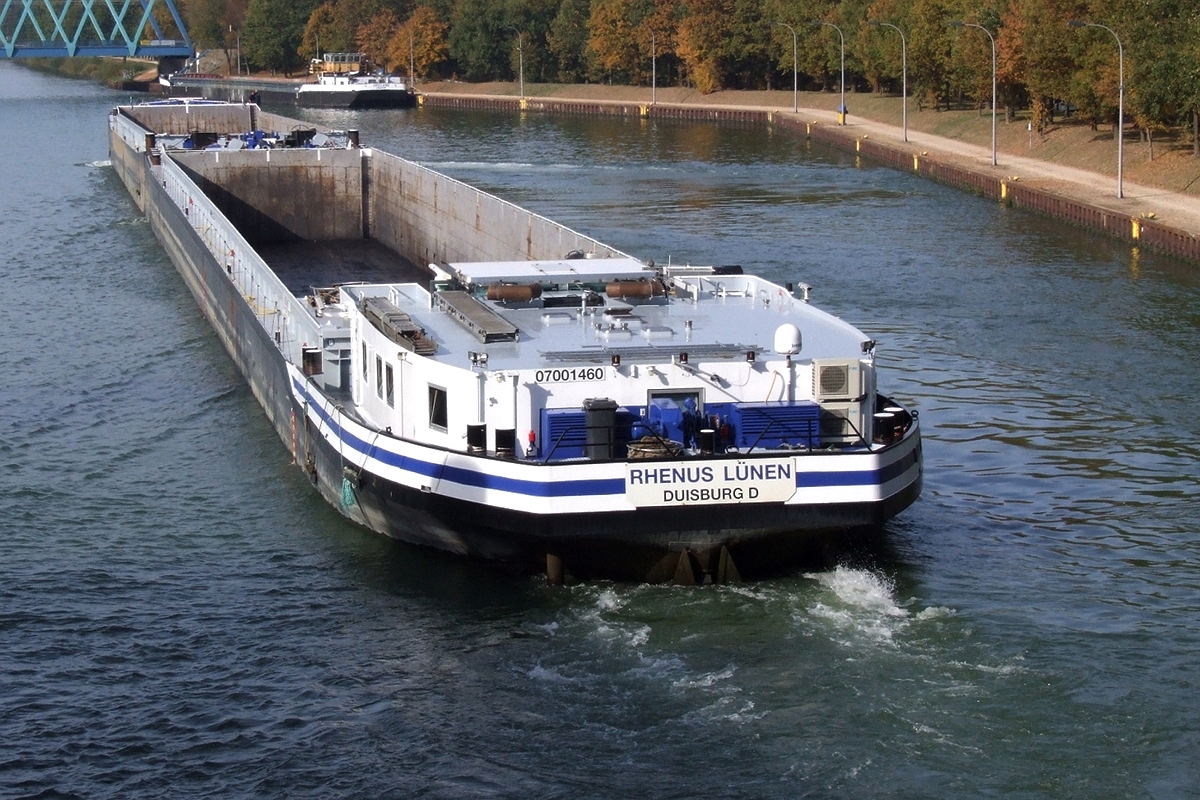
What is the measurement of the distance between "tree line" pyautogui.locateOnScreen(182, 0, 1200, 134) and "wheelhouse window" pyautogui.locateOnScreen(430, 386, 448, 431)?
32.2 meters

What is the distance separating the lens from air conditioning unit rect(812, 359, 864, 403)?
723 inches

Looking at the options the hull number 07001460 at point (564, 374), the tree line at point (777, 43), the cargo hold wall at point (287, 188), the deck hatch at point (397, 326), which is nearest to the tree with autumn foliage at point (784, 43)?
the tree line at point (777, 43)

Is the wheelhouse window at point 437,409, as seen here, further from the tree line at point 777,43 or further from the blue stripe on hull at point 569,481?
the tree line at point 777,43

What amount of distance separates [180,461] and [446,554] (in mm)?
7110

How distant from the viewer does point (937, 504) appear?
2227 centimetres

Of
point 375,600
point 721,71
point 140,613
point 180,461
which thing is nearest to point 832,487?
point 375,600

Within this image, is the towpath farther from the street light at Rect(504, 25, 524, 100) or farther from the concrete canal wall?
the street light at Rect(504, 25, 524, 100)

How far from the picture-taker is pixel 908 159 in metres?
68.1

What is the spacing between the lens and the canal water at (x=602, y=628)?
14.7m

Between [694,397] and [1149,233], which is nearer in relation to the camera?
[694,397]

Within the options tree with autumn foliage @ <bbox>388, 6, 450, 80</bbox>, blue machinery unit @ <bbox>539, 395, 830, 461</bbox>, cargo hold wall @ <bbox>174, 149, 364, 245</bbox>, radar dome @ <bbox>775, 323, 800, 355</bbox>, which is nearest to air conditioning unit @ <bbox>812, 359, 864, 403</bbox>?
blue machinery unit @ <bbox>539, 395, 830, 461</bbox>

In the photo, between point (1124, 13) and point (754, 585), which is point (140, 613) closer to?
point (754, 585)

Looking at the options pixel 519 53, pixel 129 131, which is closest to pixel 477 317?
pixel 129 131

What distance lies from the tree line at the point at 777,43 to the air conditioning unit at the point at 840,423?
100 ft
